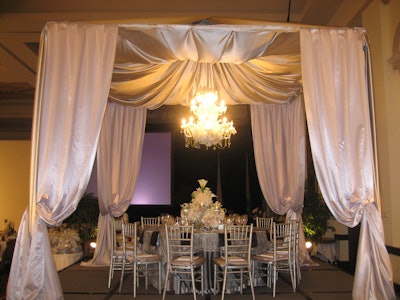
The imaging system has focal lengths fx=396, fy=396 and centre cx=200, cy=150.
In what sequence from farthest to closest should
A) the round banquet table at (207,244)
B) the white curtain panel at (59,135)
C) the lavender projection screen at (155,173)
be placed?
the lavender projection screen at (155,173)
the round banquet table at (207,244)
the white curtain panel at (59,135)

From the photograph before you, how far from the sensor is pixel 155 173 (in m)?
12.1

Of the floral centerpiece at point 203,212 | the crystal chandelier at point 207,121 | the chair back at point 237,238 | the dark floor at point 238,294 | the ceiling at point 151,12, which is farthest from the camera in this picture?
the ceiling at point 151,12

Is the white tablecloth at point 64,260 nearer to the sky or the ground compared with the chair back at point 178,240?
nearer to the ground

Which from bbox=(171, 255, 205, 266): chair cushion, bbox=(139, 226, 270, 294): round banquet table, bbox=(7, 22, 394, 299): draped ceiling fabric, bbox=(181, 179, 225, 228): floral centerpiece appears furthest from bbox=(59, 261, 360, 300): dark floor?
bbox=(7, 22, 394, 299): draped ceiling fabric

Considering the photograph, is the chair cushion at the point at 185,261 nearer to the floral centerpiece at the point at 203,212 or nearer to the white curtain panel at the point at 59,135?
the floral centerpiece at the point at 203,212

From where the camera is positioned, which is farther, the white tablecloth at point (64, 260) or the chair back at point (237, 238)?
the white tablecloth at point (64, 260)

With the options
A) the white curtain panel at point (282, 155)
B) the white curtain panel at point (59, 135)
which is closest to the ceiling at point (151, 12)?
the white curtain panel at point (282, 155)

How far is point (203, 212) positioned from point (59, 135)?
2.63 metres

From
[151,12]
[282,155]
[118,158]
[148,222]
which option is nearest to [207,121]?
[282,155]

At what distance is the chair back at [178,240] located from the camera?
495 cm

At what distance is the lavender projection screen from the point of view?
1200 cm

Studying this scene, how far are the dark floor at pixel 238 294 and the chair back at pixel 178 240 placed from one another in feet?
1.85

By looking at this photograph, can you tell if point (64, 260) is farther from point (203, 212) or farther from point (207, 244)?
point (207, 244)

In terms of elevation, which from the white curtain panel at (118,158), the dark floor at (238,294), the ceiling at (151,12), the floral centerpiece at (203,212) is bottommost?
the dark floor at (238,294)
